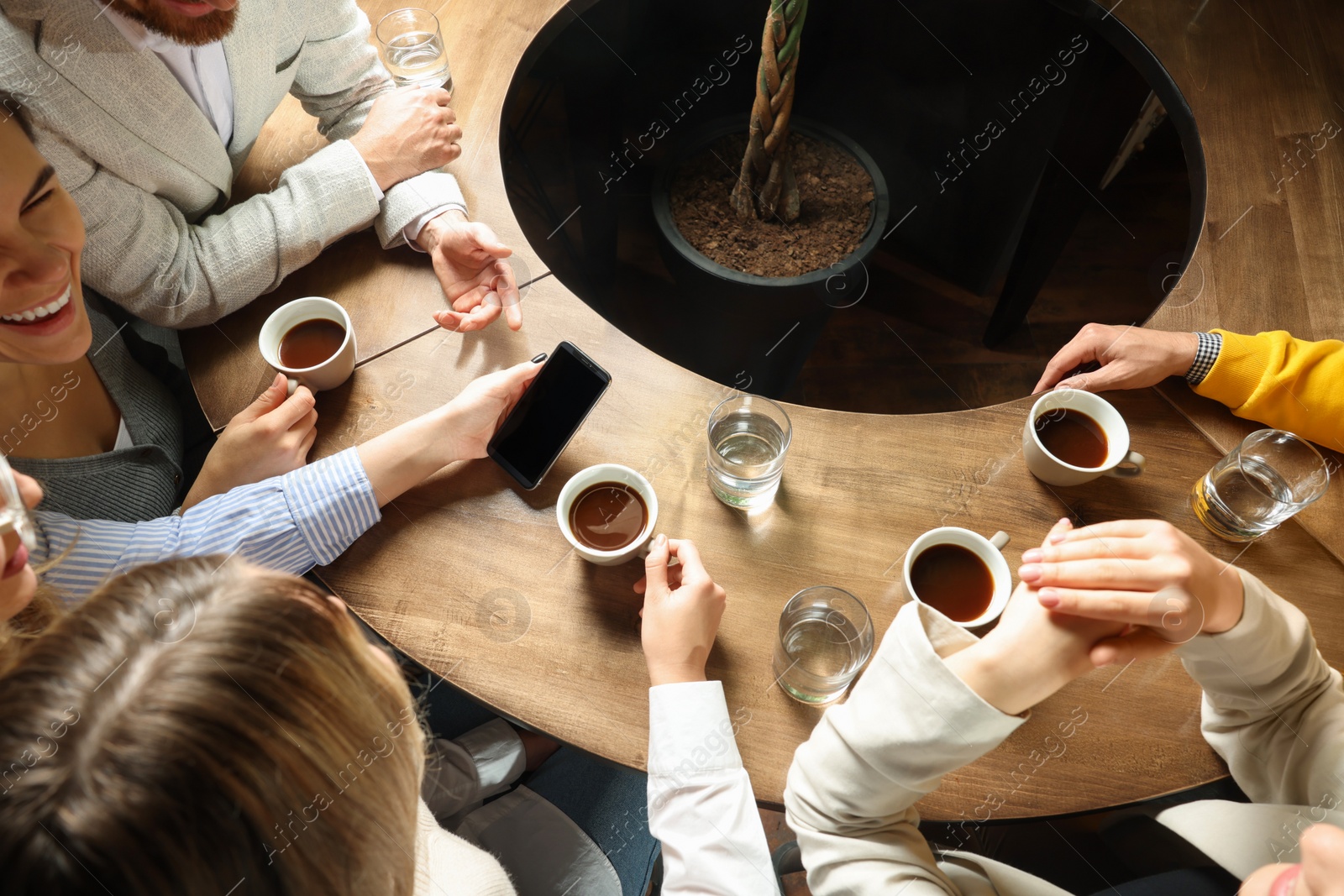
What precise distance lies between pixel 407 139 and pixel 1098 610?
4.26 feet

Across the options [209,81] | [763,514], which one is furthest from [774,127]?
[209,81]

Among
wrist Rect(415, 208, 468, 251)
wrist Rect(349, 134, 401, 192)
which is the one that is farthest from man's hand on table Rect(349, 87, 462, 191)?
wrist Rect(415, 208, 468, 251)

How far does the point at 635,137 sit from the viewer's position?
94.3 inches

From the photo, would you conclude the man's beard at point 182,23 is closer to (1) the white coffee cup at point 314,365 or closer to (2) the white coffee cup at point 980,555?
(1) the white coffee cup at point 314,365

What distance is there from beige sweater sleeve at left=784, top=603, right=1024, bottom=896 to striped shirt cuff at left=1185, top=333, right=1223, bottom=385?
0.62 m

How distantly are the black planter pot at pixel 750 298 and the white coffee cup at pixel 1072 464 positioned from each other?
0.89 metres

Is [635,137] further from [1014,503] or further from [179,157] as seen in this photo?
[1014,503]

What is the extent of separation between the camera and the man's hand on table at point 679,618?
3.16 feet

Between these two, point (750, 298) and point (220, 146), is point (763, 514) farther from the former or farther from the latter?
point (220, 146)

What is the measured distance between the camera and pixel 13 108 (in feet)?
3.39

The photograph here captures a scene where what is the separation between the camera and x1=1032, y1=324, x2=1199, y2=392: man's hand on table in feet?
3.84

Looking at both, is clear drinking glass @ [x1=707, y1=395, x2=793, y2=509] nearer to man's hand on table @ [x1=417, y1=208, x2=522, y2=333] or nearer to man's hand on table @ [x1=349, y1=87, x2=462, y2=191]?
man's hand on table @ [x1=417, y1=208, x2=522, y2=333]

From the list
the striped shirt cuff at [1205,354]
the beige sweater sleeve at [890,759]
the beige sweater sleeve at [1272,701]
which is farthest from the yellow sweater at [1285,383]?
the beige sweater sleeve at [890,759]

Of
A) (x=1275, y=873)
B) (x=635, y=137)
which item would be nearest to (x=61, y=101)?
(x=635, y=137)
